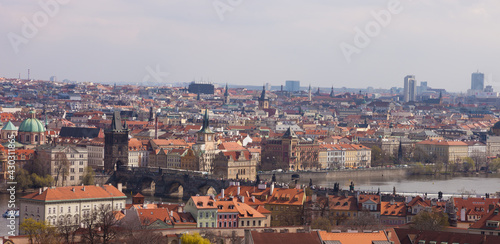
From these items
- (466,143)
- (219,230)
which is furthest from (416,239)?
(466,143)

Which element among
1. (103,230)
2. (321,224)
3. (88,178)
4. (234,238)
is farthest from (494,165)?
(103,230)

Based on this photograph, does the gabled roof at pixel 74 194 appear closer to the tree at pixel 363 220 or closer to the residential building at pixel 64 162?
the tree at pixel 363 220

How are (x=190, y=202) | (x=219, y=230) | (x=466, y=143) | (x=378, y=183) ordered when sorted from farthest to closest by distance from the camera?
(x=466, y=143), (x=378, y=183), (x=190, y=202), (x=219, y=230)

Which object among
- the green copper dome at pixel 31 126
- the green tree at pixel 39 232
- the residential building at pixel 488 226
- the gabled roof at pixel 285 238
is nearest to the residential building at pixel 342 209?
the residential building at pixel 488 226

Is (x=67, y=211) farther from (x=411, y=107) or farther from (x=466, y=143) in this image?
(x=411, y=107)

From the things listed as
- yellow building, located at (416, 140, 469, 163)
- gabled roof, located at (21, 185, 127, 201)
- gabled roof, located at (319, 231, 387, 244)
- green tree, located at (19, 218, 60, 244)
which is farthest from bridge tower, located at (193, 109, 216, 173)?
gabled roof, located at (319, 231, 387, 244)

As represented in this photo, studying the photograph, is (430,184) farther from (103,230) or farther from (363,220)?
(103,230)

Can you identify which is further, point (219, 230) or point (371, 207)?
point (371, 207)
